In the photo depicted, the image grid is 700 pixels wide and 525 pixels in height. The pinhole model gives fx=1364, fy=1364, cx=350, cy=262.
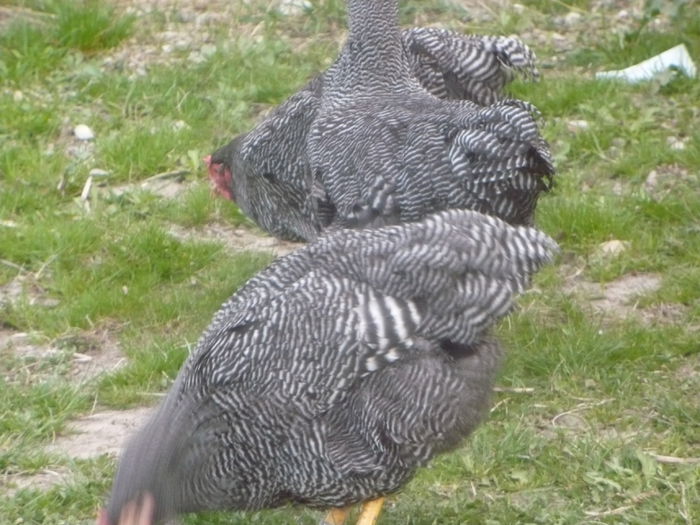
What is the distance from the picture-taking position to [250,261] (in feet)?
24.4

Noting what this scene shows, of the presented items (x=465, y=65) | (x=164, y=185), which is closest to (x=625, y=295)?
(x=465, y=65)

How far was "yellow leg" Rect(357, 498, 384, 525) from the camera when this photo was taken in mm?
5180

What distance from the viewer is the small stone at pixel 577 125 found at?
328 inches

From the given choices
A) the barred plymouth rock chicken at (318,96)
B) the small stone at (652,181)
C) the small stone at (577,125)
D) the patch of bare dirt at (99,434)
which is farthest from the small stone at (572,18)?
the patch of bare dirt at (99,434)

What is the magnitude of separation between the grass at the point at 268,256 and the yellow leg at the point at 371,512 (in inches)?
9.6

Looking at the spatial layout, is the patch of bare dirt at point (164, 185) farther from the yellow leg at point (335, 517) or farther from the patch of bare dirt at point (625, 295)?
the yellow leg at point (335, 517)

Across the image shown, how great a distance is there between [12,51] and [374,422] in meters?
5.64

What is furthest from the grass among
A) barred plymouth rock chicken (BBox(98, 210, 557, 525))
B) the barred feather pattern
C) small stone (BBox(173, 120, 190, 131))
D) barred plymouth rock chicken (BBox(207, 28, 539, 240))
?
the barred feather pattern

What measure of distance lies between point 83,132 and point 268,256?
1837mm

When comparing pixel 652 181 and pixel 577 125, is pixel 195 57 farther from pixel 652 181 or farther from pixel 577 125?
pixel 652 181

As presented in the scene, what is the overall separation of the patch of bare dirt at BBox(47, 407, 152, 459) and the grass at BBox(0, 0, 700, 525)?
0.26 ft

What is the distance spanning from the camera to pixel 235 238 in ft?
25.7

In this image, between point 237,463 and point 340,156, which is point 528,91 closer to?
point 340,156

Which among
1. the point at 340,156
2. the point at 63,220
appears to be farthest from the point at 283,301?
the point at 63,220
